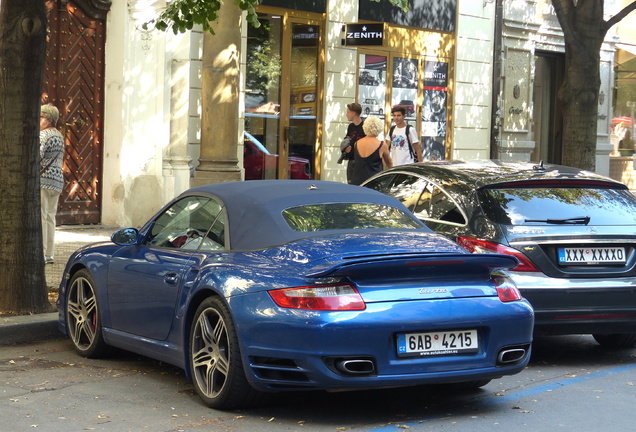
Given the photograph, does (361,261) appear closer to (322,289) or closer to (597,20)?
(322,289)

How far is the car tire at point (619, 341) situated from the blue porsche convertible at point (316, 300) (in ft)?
8.48

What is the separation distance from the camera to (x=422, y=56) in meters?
22.0

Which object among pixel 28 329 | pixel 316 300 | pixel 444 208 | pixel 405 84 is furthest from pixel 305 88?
pixel 316 300

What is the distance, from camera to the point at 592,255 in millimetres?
8203

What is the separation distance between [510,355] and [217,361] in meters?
1.67

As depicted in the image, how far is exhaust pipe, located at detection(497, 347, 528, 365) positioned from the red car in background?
12271 mm

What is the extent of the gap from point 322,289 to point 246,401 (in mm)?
854

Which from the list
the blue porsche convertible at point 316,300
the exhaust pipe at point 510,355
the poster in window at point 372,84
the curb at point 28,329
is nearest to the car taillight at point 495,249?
the blue porsche convertible at point 316,300

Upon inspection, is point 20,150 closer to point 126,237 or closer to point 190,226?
point 126,237

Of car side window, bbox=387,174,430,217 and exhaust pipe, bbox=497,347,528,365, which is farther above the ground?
car side window, bbox=387,174,430,217

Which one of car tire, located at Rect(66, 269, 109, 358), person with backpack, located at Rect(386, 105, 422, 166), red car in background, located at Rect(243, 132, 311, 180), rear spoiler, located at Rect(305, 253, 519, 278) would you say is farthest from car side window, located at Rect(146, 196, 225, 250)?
red car in background, located at Rect(243, 132, 311, 180)

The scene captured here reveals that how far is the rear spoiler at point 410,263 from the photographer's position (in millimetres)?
5996

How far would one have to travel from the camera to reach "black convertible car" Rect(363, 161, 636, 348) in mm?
8040

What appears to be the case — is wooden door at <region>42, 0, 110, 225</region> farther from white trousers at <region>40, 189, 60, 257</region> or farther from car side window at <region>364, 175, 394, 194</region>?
car side window at <region>364, 175, 394, 194</region>
